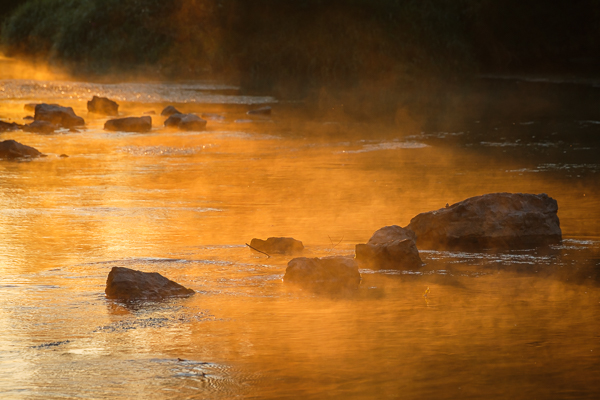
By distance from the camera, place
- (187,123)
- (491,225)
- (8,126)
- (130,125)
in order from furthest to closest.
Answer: (187,123) → (130,125) → (8,126) → (491,225)

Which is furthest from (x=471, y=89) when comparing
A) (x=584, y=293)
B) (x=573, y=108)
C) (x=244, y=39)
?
(x=584, y=293)

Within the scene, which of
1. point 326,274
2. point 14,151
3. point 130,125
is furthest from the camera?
point 130,125

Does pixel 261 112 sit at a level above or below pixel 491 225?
above

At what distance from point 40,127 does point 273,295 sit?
14743 millimetres

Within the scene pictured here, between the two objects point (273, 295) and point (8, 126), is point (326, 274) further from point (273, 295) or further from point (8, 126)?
point (8, 126)

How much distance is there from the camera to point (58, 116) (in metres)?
22.1

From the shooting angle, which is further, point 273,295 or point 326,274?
point 326,274

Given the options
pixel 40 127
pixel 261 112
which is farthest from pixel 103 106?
pixel 40 127

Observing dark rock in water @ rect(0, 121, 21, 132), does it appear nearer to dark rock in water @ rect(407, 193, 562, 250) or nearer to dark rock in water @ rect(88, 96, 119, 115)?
dark rock in water @ rect(88, 96, 119, 115)

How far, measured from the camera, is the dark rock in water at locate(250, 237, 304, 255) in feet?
28.7

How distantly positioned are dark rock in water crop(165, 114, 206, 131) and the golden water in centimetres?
636

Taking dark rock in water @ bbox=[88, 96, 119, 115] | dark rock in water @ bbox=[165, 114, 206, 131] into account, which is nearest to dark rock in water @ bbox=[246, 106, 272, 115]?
dark rock in water @ bbox=[88, 96, 119, 115]

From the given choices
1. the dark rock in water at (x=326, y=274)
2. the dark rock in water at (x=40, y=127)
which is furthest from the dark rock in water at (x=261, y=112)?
the dark rock in water at (x=326, y=274)

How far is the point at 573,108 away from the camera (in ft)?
93.1
